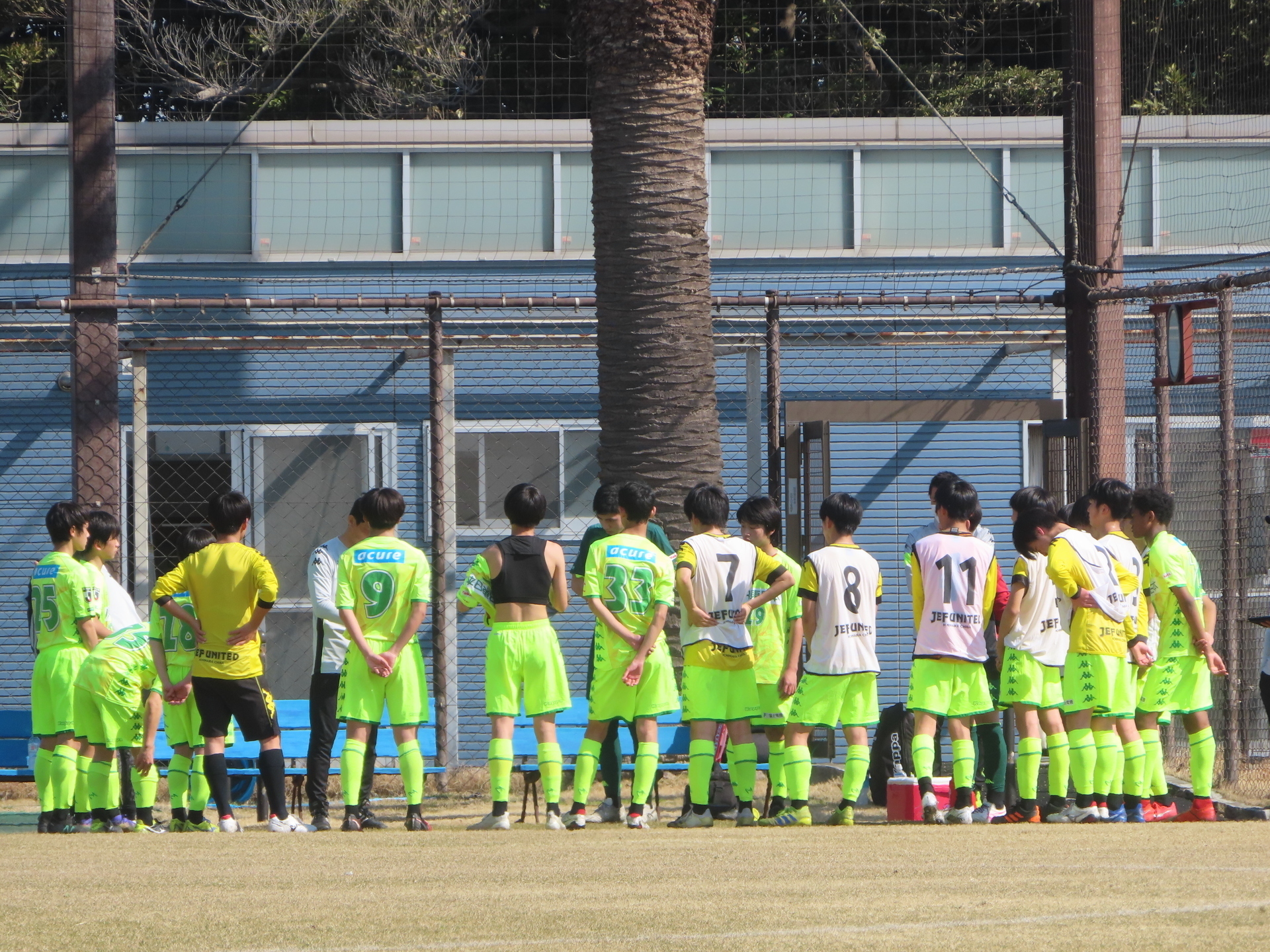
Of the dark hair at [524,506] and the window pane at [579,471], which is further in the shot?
the window pane at [579,471]

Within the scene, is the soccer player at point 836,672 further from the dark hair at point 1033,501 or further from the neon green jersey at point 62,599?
the neon green jersey at point 62,599

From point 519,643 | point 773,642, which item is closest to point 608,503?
point 519,643

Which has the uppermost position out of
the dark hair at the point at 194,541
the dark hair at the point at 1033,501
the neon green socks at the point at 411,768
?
the dark hair at the point at 1033,501

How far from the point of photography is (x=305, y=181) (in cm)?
1127

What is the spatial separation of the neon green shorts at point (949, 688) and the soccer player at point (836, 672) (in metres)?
0.22

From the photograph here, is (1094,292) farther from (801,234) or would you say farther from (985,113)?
(985,113)

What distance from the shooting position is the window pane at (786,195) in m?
11.4

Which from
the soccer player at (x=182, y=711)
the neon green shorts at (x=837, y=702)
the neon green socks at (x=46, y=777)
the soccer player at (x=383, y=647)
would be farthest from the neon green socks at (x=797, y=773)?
the neon green socks at (x=46, y=777)

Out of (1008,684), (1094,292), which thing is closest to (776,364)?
(1094,292)

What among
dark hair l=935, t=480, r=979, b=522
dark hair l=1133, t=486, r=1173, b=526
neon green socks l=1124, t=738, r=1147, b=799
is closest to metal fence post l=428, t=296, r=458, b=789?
dark hair l=935, t=480, r=979, b=522

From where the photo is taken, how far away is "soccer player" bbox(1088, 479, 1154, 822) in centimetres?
768

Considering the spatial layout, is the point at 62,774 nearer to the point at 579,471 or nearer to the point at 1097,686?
the point at 579,471

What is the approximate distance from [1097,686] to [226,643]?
4.22m

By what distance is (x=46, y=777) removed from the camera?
7.96 meters
